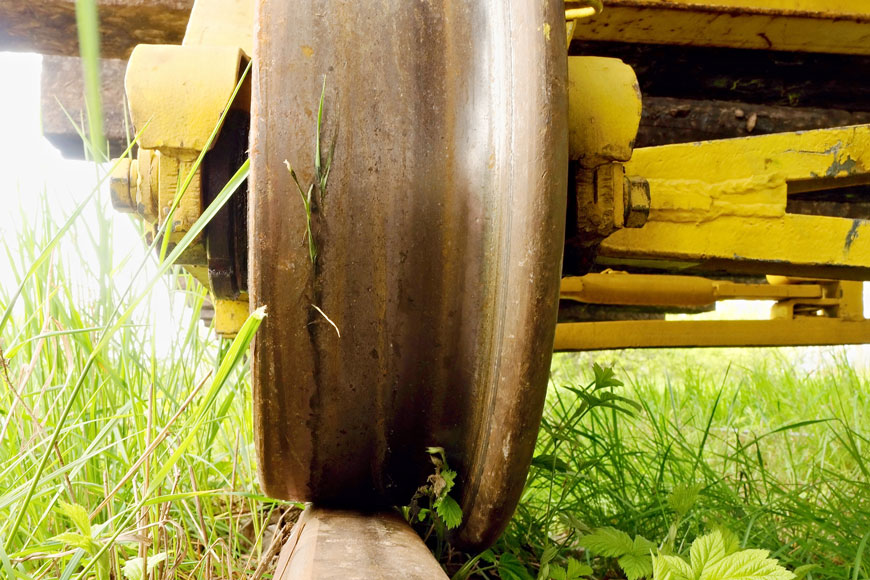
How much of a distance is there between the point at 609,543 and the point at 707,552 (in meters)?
0.18

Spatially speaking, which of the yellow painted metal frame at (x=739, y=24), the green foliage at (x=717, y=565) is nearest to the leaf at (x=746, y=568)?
the green foliage at (x=717, y=565)

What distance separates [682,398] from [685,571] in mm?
2014

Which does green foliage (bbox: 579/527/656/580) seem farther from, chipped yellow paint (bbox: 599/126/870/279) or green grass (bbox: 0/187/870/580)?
chipped yellow paint (bbox: 599/126/870/279)

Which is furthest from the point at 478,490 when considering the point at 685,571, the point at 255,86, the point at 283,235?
the point at 255,86

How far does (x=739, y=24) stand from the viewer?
162 centimetres

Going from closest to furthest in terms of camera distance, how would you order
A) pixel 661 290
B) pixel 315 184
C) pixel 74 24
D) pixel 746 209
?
pixel 315 184 → pixel 746 209 → pixel 74 24 → pixel 661 290

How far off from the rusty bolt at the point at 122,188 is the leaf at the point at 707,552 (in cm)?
83

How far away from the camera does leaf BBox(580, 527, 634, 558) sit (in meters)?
0.95

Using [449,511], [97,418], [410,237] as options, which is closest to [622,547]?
[449,511]

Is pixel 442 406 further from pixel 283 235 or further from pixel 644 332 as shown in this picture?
pixel 644 332

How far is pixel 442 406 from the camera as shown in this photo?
36.1 inches

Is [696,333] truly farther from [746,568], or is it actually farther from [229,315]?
[746,568]

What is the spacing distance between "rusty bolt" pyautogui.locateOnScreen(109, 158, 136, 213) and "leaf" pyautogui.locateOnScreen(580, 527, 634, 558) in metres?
0.76

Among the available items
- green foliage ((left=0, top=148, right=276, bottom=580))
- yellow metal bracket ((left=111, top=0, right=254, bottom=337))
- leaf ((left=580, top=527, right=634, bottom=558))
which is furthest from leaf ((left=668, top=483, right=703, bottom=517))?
yellow metal bracket ((left=111, top=0, right=254, bottom=337))
